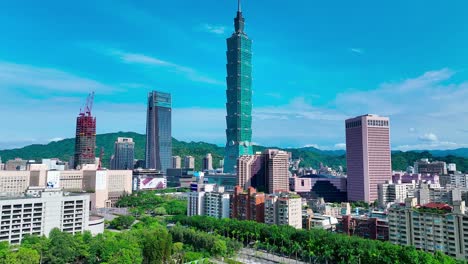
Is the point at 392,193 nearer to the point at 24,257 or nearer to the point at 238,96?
the point at 24,257

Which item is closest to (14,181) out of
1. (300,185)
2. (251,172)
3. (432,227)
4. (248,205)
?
(251,172)

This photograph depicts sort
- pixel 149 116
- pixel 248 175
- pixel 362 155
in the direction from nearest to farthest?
pixel 362 155 → pixel 248 175 → pixel 149 116

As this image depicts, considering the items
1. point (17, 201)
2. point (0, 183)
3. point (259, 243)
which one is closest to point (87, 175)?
point (0, 183)

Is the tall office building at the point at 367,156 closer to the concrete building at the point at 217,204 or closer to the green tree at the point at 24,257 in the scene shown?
the concrete building at the point at 217,204

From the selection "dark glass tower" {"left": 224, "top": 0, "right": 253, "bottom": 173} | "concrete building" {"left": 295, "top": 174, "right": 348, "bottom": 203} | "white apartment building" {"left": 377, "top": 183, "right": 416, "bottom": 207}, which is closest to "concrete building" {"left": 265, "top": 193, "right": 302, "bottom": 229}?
"white apartment building" {"left": 377, "top": 183, "right": 416, "bottom": 207}

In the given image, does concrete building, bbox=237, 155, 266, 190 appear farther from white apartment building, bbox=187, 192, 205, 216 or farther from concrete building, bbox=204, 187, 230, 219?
concrete building, bbox=204, 187, 230, 219

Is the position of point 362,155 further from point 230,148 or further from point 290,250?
point 230,148
